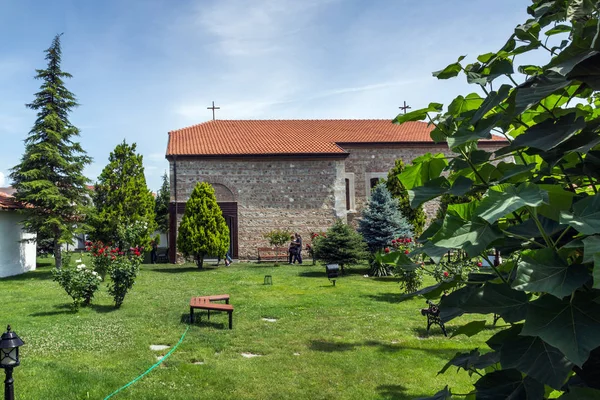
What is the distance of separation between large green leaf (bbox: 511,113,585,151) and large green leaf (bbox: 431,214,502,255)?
0.23m

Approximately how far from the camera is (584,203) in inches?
33.7

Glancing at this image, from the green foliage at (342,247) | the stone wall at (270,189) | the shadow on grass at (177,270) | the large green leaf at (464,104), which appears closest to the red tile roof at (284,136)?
the stone wall at (270,189)

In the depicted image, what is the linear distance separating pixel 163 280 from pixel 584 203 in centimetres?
1568

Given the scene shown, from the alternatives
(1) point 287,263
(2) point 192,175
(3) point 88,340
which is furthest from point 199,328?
(2) point 192,175

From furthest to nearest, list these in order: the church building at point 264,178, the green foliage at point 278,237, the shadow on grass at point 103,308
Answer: the church building at point 264,178 → the green foliage at point 278,237 → the shadow on grass at point 103,308

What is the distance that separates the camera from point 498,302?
3.31 feet

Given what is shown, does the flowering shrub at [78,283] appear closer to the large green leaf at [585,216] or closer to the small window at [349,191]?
the large green leaf at [585,216]

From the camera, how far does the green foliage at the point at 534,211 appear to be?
32.7 inches

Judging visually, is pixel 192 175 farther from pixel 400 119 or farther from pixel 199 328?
pixel 400 119

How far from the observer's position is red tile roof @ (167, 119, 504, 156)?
22719 millimetres

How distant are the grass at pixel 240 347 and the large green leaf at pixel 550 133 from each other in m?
4.83

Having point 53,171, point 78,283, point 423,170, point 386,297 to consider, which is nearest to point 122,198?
point 53,171

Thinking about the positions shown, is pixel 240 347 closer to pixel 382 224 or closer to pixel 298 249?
pixel 382 224

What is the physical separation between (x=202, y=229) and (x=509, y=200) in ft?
61.3
